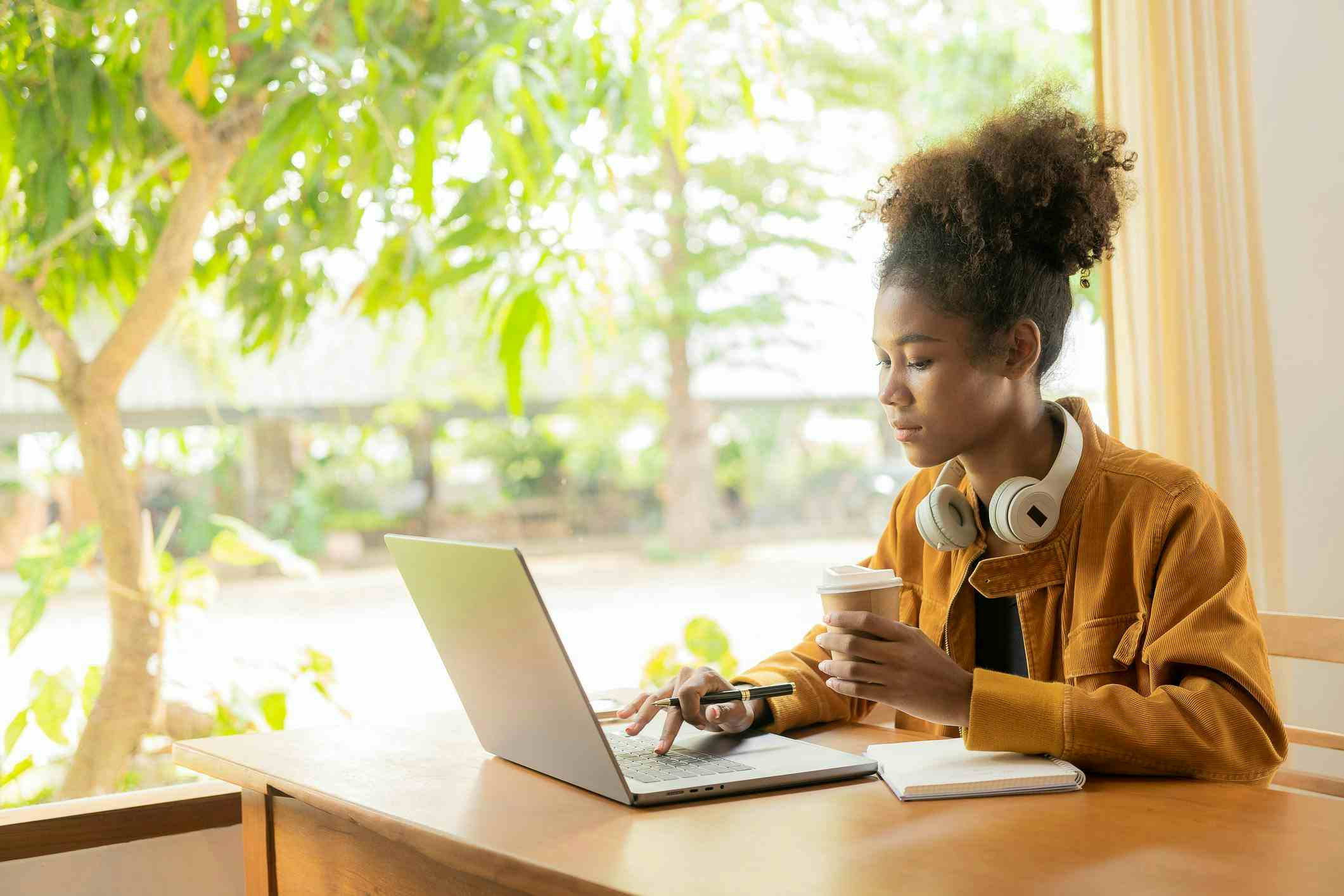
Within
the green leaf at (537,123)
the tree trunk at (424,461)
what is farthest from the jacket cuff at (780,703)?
the tree trunk at (424,461)

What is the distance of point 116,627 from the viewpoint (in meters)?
2.27

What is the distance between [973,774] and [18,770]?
175cm

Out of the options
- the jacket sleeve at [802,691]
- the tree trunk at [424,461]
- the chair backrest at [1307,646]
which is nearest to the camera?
the jacket sleeve at [802,691]

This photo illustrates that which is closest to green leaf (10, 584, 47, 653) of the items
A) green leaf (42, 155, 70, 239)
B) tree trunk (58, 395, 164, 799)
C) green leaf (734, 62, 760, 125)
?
tree trunk (58, 395, 164, 799)

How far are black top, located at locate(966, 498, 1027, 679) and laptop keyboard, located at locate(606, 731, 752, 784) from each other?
41cm

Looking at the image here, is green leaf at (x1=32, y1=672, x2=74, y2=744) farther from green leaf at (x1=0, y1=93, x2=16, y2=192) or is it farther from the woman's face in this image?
the woman's face

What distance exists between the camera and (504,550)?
1015 millimetres

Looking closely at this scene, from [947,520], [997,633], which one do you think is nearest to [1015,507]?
[947,520]

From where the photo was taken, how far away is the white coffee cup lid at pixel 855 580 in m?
1.13

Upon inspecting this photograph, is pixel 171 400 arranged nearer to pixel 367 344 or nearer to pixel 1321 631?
pixel 367 344

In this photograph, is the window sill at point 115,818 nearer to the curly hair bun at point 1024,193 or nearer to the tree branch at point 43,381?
the tree branch at point 43,381

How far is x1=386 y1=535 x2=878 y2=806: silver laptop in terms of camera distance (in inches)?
41.2

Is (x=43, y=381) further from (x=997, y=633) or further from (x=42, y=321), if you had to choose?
(x=997, y=633)

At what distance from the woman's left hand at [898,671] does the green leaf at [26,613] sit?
62.4 inches
